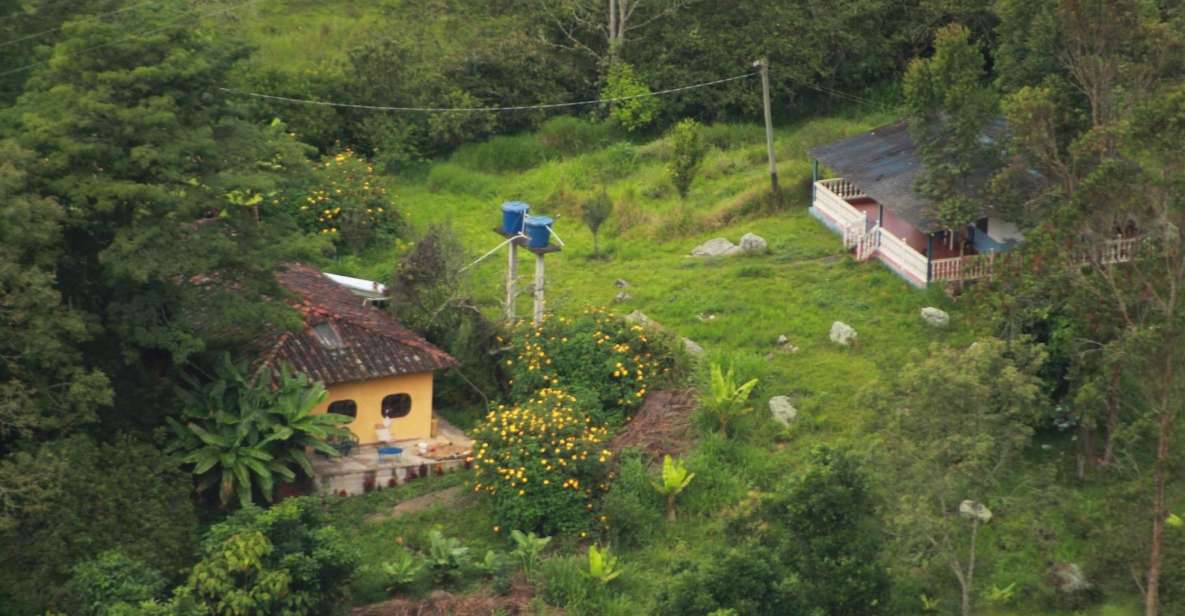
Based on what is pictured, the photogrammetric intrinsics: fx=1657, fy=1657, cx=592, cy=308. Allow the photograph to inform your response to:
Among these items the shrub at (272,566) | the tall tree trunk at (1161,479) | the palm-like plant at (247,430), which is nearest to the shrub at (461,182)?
the palm-like plant at (247,430)

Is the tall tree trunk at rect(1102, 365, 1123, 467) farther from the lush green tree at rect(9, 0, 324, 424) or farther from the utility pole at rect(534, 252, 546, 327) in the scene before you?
the lush green tree at rect(9, 0, 324, 424)

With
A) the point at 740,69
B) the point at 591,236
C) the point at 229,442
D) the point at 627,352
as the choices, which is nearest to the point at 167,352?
the point at 229,442

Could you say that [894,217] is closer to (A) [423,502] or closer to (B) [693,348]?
(B) [693,348]

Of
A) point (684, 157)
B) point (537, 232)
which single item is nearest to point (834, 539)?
point (537, 232)

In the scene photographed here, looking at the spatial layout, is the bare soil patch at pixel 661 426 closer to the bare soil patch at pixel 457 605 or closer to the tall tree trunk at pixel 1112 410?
the bare soil patch at pixel 457 605

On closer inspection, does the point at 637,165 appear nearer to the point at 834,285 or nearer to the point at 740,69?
the point at 740,69

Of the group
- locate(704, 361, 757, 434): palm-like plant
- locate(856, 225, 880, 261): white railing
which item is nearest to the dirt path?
locate(704, 361, 757, 434): palm-like plant
